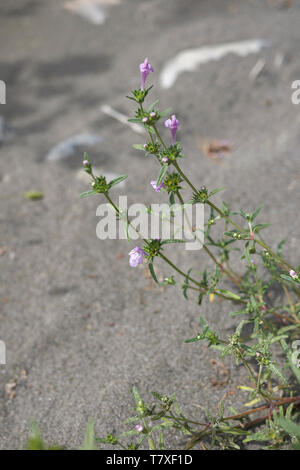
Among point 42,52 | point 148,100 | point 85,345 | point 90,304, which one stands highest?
point 42,52

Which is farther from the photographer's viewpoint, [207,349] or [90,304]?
[90,304]

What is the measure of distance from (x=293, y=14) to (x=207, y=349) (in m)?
4.38

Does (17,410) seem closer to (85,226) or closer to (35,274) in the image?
(35,274)

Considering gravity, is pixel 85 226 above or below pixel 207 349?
above

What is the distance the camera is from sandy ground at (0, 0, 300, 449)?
248 centimetres

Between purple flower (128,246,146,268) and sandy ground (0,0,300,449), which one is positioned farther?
sandy ground (0,0,300,449)

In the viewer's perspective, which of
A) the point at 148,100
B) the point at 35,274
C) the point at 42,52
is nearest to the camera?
the point at 35,274

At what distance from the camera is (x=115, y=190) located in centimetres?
372

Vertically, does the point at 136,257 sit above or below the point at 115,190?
below

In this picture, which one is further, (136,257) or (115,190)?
(115,190)

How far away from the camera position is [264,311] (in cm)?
230

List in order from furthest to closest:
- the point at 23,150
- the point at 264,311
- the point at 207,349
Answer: the point at 23,150
the point at 207,349
the point at 264,311

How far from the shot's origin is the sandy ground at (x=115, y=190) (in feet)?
8.13

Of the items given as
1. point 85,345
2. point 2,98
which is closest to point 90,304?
point 85,345
